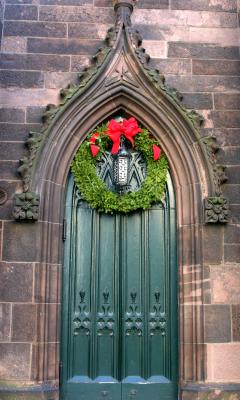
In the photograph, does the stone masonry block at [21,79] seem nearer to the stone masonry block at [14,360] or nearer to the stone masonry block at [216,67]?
the stone masonry block at [216,67]

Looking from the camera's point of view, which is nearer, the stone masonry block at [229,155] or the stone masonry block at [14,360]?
the stone masonry block at [14,360]

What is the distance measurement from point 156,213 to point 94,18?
8.69 ft

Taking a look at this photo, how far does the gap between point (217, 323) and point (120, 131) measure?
2.60 m

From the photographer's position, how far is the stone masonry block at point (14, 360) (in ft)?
20.2

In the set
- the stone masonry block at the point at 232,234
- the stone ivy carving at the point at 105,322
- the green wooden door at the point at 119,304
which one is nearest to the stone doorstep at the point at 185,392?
the green wooden door at the point at 119,304

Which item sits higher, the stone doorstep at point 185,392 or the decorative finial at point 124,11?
the decorative finial at point 124,11

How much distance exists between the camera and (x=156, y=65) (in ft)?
23.2

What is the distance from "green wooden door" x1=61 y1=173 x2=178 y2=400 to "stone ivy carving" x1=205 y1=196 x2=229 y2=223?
0.55 m

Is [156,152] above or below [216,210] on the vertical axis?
above

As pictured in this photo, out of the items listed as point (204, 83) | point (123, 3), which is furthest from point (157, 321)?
point (123, 3)

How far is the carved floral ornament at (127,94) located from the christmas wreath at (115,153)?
348 millimetres

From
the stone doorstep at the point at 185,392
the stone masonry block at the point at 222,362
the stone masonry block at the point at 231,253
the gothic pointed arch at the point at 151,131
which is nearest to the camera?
the stone doorstep at the point at 185,392

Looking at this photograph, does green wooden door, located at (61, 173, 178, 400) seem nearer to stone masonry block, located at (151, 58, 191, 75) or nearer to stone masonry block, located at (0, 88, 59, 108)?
stone masonry block, located at (0, 88, 59, 108)

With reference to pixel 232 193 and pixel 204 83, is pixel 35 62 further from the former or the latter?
pixel 232 193
